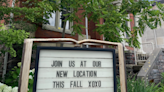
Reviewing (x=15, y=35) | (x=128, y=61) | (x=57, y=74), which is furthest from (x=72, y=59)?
(x=128, y=61)

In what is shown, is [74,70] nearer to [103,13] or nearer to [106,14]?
[106,14]

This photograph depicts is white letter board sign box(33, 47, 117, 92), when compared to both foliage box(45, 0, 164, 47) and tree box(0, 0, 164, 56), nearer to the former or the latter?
tree box(0, 0, 164, 56)

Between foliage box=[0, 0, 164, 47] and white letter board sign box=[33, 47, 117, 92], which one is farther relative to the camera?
foliage box=[0, 0, 164, 47]

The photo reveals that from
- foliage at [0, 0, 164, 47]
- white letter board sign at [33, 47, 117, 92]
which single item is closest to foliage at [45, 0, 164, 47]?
foliage at [0, 0, 164, 47]

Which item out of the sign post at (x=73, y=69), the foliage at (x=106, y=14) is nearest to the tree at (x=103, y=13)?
the foliage at (x=106, y=14)

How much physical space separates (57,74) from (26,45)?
507mm

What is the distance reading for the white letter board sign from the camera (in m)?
1.48

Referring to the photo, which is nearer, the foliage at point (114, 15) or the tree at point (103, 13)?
the tree at point (103, 13)

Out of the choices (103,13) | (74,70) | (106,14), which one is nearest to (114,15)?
(106,14)

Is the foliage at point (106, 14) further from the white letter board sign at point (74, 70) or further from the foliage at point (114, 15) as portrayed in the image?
the white letter board sign at point (74, 70)

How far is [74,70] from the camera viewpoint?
156 centimetres

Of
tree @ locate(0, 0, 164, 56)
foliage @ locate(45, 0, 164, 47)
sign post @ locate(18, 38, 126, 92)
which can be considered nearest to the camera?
sign post @ locate(18, 38, 126, 92)

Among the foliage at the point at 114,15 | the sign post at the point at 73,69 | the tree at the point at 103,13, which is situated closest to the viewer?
the sign post at the point at 73,69

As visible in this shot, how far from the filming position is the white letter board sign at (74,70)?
1480mm
